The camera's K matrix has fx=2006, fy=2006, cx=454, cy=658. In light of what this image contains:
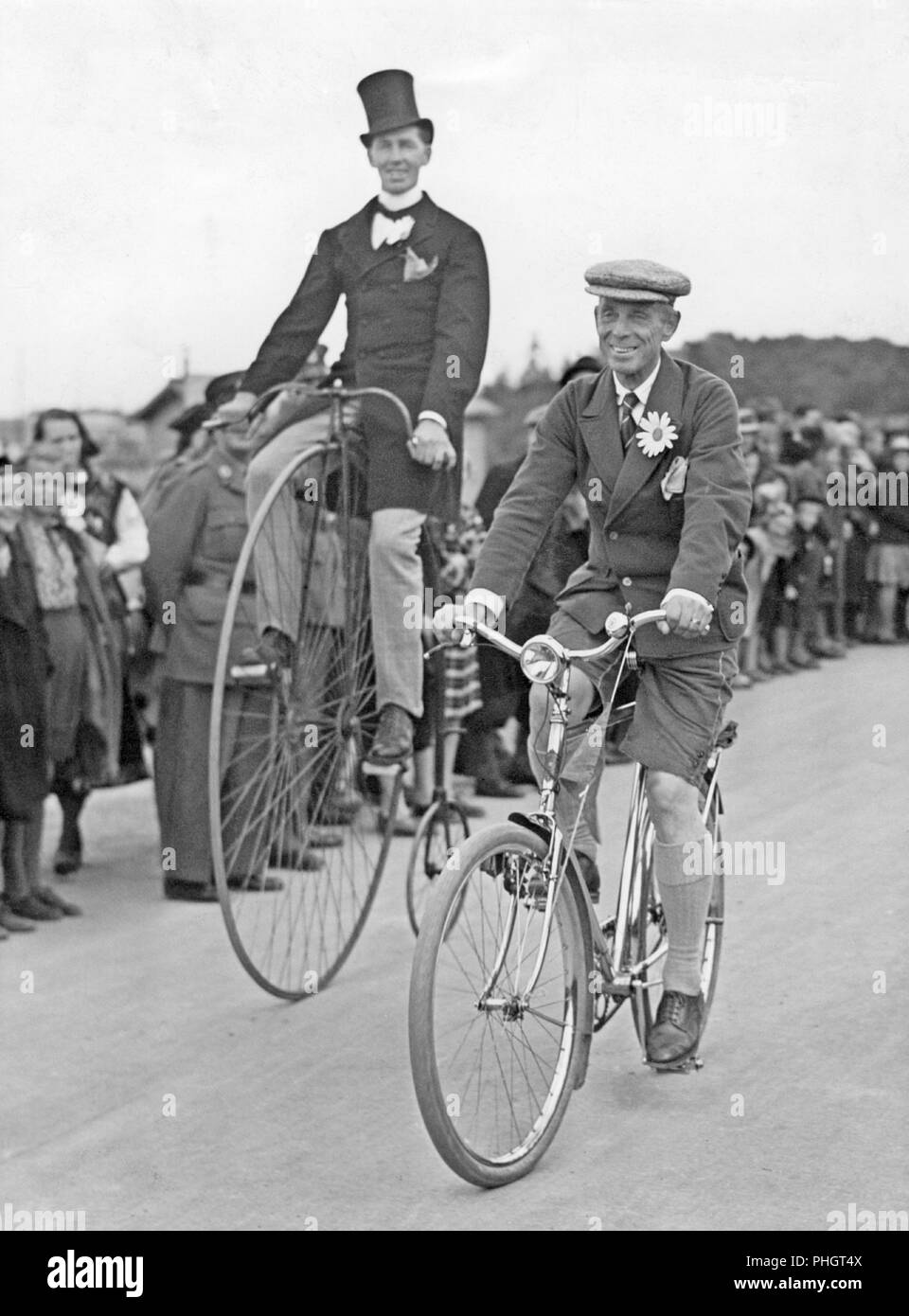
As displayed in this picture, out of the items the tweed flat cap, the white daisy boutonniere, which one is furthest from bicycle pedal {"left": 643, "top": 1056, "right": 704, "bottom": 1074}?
the tweed flat cap

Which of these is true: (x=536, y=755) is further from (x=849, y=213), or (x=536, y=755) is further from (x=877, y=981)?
(x=849, y=213)

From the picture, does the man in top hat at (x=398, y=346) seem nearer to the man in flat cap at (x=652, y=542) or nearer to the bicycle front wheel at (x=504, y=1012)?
the man in flat cap at (x=652, y=542)

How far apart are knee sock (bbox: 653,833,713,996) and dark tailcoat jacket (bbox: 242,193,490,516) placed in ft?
5.96

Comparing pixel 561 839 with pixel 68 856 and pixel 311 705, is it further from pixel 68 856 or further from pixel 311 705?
pixel 68 856

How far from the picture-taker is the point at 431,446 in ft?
→ 21.0

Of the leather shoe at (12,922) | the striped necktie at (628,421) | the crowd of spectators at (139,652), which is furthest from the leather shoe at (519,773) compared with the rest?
the striped necktie at (628,421)

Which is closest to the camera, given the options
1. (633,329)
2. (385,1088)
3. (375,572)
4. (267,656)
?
(633,329)

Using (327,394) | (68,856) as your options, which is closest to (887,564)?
(68,856)

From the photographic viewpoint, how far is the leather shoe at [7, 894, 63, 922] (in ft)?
24.6

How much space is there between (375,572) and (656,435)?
5.43 feet

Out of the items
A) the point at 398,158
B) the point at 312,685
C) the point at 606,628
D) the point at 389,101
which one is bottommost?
the point at 312,685

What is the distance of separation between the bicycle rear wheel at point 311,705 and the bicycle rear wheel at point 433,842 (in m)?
0.17

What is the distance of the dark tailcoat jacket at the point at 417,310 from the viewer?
6613 mm

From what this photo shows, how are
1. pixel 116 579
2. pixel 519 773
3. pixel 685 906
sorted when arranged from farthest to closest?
pixel 519 773, pixel 116 579, pixel 685 906
